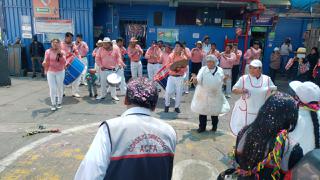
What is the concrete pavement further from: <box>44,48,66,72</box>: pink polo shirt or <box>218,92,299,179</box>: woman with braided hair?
<box>218,92,299,179</box>: woman with braided hair

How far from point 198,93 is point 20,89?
6.75m

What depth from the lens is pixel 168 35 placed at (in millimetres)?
12398

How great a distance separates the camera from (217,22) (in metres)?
12.9

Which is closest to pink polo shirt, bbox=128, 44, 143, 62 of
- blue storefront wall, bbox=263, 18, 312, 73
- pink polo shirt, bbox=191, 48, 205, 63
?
pink polo shirt, bbox=191, 48, 205, 63

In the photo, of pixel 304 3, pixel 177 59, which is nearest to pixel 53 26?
pixel 177 59

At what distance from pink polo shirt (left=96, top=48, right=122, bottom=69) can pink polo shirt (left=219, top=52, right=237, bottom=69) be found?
342cm

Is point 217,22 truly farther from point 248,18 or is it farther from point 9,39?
point 9,39

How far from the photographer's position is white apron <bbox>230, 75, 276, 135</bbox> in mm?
4586

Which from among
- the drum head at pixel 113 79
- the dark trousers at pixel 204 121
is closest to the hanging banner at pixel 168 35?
the drum head at pixel 113 79

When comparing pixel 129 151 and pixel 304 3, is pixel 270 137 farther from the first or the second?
pixel 304 3

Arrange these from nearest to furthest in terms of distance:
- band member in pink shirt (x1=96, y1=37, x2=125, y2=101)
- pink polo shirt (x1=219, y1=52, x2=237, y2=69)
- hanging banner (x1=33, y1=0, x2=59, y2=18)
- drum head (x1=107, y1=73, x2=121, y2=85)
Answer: drum head (x1=107, y1=73, x2=121, y2=85), band member in pink shirt (x1=96, y1=37, x2=125, y2=101), pink polo shirt (x1=219, y1=52, x2=237, y2=69), hanging banner (x1=33, y1=0, x2=59, y2=18)

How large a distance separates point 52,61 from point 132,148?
5.80 metres

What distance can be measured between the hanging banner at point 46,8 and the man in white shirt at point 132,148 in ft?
36.1

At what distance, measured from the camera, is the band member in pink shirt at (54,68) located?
7.02m
